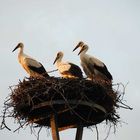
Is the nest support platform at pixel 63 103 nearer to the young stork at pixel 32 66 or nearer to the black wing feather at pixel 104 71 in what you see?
the black wing feather at pixel 104 71

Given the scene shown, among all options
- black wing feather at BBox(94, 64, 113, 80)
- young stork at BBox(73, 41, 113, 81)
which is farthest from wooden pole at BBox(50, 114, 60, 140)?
black wing feather at BBox(94, 64, 113, 80)

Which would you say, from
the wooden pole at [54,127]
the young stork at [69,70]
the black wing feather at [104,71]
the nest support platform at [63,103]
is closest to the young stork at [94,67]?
the black wing feather at [104,71]

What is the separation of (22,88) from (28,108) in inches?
16.6

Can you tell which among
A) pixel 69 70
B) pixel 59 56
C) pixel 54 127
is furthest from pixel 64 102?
pixel 59 56

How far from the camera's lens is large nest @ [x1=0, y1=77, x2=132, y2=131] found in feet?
32.1

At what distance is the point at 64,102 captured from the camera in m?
9.62

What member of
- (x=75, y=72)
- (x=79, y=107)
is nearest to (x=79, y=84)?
(x=79, y=107)

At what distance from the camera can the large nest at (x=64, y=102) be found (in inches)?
385

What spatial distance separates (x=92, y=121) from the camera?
10.4 m

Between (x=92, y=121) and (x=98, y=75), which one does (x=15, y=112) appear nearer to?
(x=92, y=121)

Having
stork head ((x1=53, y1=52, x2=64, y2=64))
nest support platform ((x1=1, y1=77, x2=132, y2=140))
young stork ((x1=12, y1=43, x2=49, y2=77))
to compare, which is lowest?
nest support platform ((x1=1, y1=77, x2=132, y2=140))

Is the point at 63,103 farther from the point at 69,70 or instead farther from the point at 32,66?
the point at 32,66

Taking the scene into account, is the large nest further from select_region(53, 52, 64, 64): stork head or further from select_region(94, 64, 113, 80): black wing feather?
select_region(53, 52, 64, 64): stork head

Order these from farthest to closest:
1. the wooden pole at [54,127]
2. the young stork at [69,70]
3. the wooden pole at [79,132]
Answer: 1. the young stork at [69,70]
2. the wooden pole at [79,132]
3. the wooden pole at [54,127]
